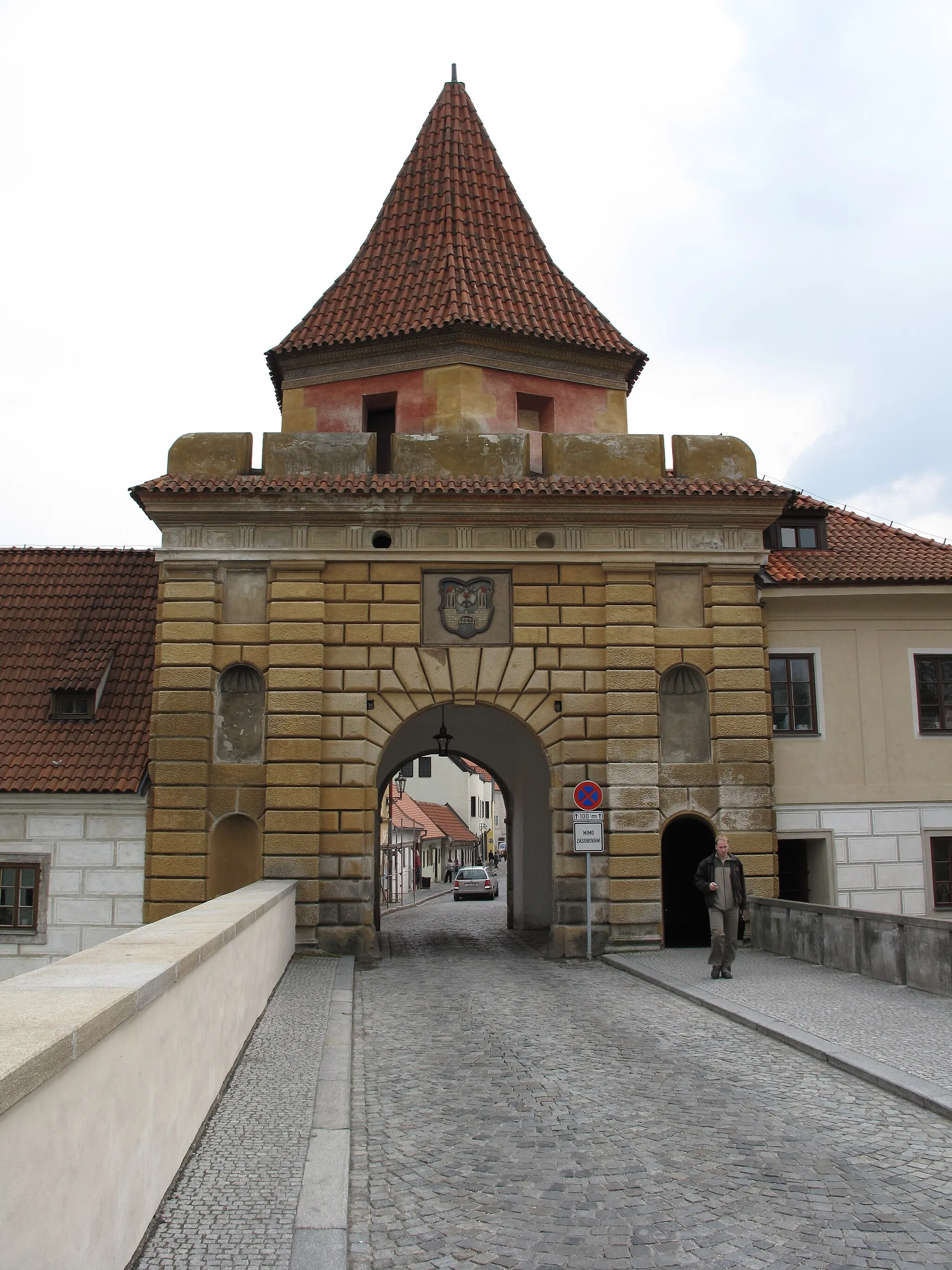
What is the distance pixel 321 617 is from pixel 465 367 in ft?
16.6

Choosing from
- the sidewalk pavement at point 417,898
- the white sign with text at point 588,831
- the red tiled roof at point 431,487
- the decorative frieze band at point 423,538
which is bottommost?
the sidewalk pavement at point 417,898

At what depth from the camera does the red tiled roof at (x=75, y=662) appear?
18.0 meters

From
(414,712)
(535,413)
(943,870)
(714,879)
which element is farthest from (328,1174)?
(535,413)

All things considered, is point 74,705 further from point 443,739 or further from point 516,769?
point 516,769

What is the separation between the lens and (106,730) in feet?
61.1

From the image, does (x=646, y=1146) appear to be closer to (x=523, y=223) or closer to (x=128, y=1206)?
(x=128, y=1206)

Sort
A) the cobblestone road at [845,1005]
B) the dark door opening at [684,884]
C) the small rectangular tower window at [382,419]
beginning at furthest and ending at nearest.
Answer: the small rectangular tower window at [382,419] < the dark door opening at [684,884] < the cobblestone road at [845,1005]

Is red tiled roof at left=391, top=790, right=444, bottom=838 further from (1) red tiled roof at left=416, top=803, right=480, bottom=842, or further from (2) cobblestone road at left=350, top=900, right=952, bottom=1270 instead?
(2) cobblestone road at left=350, top=900, right=952, bottom=1270

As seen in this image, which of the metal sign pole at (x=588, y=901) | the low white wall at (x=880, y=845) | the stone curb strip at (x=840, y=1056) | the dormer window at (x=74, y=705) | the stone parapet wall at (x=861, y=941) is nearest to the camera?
the stone curb strip at (x=840, y=1056)

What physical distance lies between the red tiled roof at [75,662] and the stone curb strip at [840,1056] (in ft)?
31.1

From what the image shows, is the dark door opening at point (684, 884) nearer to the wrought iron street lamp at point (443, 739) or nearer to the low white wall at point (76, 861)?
the wrought iron street lamp at point (443, 739)

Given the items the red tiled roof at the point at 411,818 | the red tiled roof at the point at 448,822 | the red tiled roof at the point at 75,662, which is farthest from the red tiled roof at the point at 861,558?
the red tiled roof at the point at 448,822

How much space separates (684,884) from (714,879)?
4.57 metres

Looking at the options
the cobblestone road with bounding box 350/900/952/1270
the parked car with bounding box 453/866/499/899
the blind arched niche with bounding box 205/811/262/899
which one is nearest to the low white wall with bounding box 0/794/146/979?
the blind arched niche with bounding box 205/811/262/899
